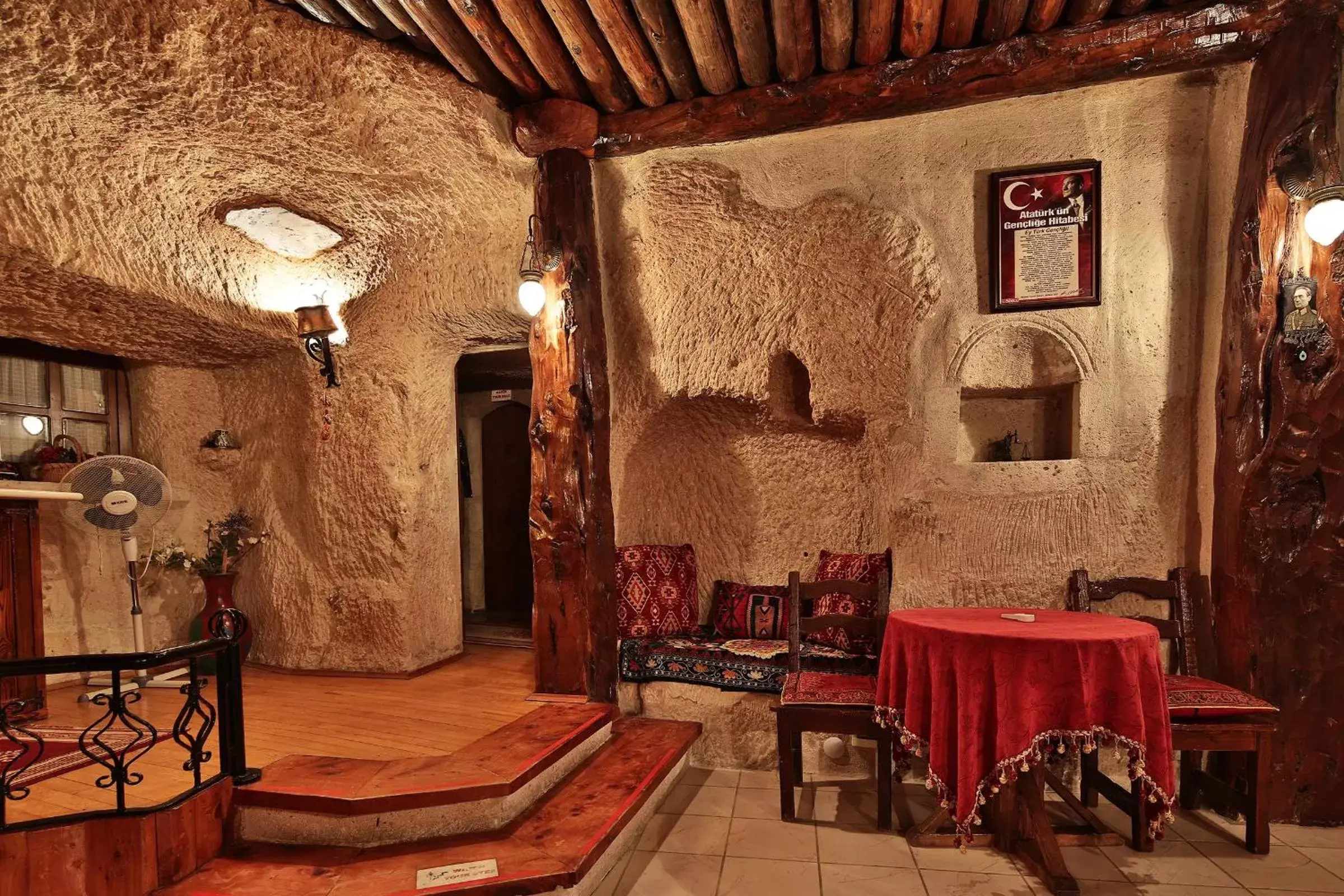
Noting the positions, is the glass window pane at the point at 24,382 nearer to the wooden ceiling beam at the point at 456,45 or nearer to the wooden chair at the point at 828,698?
the wooden ceiling beam at the point at 456,45

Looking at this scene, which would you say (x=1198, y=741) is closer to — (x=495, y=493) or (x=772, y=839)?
(x=772, y=839)

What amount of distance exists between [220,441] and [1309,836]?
22.4 feet

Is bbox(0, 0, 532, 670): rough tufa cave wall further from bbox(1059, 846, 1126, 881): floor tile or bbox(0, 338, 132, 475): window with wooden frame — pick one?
bbox(1059, 846, 1126, 881): floor tile

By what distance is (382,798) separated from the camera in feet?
8.68

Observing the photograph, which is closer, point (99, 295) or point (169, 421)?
point (99, 295)

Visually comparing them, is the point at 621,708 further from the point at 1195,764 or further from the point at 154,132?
the point at 154,132

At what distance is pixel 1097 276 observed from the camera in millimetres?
3693

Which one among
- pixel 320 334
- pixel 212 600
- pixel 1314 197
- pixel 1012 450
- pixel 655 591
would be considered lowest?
pixel 212 600

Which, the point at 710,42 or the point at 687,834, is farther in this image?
the point at 710,42

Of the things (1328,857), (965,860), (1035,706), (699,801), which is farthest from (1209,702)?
(699,801)

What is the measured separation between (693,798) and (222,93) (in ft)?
13.8

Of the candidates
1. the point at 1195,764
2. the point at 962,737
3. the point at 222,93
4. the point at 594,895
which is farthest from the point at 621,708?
the point at 222,93

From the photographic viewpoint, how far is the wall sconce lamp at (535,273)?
156 inches

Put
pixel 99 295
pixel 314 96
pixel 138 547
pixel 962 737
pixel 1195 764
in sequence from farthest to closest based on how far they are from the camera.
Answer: pixel 138 547 < pixel 99 295 < pixel 314 96 < pixel 1195 764 < pixel 962 737
